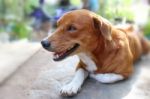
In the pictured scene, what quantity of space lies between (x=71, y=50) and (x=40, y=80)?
274 mm

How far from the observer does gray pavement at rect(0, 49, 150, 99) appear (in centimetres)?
156

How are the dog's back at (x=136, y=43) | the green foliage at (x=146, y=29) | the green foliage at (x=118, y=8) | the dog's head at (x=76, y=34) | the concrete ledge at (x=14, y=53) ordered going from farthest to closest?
the green foliage at (x=146, y=29)
the green foliage at (x=118, y=8)
the concrete ledge at (x=14, y=53)
the dog's back at (x=136, y=43)
the dog's head at (x=76, y=34)

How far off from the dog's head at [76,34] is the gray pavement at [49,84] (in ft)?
0.58

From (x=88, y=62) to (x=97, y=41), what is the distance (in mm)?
116

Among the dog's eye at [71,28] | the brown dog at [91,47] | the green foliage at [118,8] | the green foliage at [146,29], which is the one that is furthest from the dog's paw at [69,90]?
the green foliage at [146,29]

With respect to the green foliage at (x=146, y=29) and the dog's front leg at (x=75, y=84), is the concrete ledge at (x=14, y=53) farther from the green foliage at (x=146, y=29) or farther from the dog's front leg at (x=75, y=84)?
the green foliage at (x=146, y=29)

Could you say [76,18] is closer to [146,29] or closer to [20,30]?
[146,29]

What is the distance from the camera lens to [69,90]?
152 centimetres

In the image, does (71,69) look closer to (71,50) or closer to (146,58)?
(71,50)

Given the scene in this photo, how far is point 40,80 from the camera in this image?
1.71m

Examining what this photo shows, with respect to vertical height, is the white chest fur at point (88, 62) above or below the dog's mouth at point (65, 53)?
below

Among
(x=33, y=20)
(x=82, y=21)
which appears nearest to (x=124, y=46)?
(x=82, y=21)

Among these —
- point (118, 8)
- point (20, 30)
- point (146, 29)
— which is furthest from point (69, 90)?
point (20, 30)

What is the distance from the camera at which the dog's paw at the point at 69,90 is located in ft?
4.96
